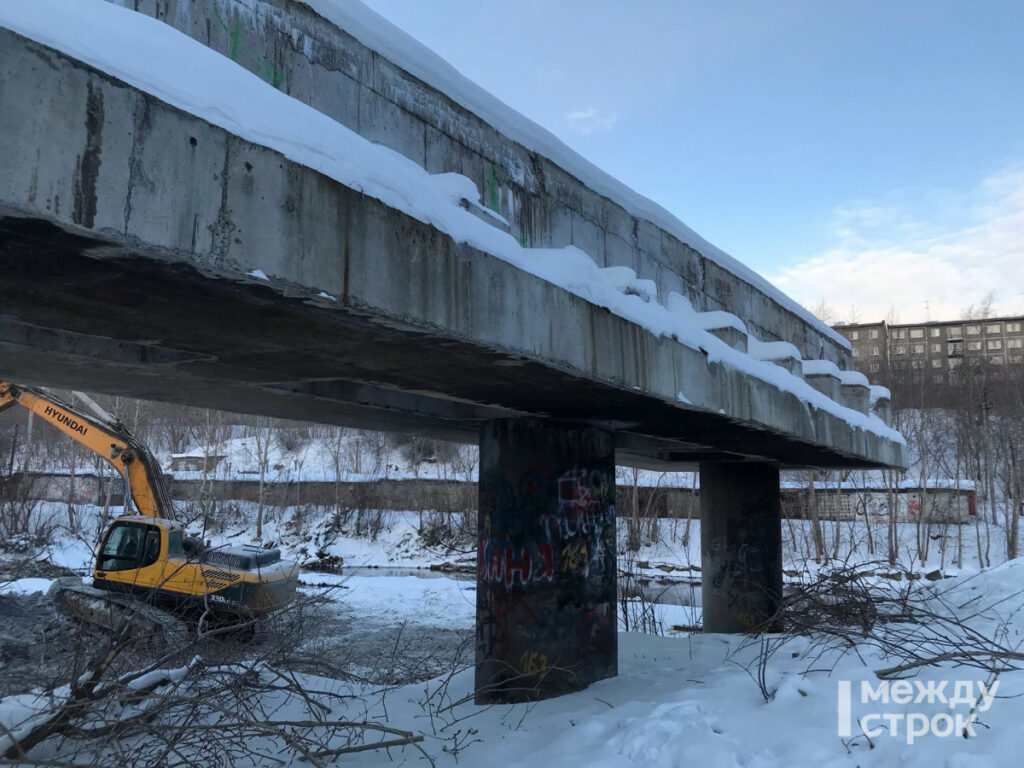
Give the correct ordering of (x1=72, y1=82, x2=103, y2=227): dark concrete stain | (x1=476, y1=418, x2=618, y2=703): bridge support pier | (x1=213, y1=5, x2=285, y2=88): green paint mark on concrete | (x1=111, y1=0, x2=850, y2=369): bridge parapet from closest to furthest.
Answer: (x1=72, y1=82, x2=103, y2=227): dark concrete stain
(x1=213, y1=5, x2=285, y2=88): green paint mark on concrete
(x1=111, y1=0, x2=850, y2=369): bridge parapet
(x1=476, y1=418, x2=618, y2=703): bridge support pier

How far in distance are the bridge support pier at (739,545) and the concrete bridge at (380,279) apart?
9.66 feet

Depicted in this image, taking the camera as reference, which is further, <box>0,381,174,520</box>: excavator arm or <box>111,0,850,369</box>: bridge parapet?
<box>0,381,174,520</box>: excavator arm

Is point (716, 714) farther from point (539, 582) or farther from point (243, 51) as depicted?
point (243, 51)

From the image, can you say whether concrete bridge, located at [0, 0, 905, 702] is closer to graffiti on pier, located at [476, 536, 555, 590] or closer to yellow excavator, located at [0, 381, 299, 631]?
graffiti on pier, located at [476, 536, 555, 590]

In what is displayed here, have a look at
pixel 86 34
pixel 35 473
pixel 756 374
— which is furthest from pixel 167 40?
pixel 35 473

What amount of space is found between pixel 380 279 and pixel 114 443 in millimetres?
13314

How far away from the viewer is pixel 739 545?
37.6 ft

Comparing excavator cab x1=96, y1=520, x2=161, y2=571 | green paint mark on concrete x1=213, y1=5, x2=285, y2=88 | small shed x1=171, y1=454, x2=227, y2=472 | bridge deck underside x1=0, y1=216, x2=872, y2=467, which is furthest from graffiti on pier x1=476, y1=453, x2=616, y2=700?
small shed x1=171, y1=454, x2=227, y2=472

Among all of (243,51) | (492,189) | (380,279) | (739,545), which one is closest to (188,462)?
(739,545)

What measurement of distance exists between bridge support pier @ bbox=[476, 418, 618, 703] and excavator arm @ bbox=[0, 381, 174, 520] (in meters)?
9.98

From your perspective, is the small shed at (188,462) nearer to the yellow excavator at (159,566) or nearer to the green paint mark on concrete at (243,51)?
the yellow excavator at (159,566)

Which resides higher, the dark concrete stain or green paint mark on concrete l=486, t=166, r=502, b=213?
green paint mark on concrete l=486, t=166, r=502, b=213

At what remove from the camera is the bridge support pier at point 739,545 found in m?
11.4

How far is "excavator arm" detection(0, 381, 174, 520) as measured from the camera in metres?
14.3
